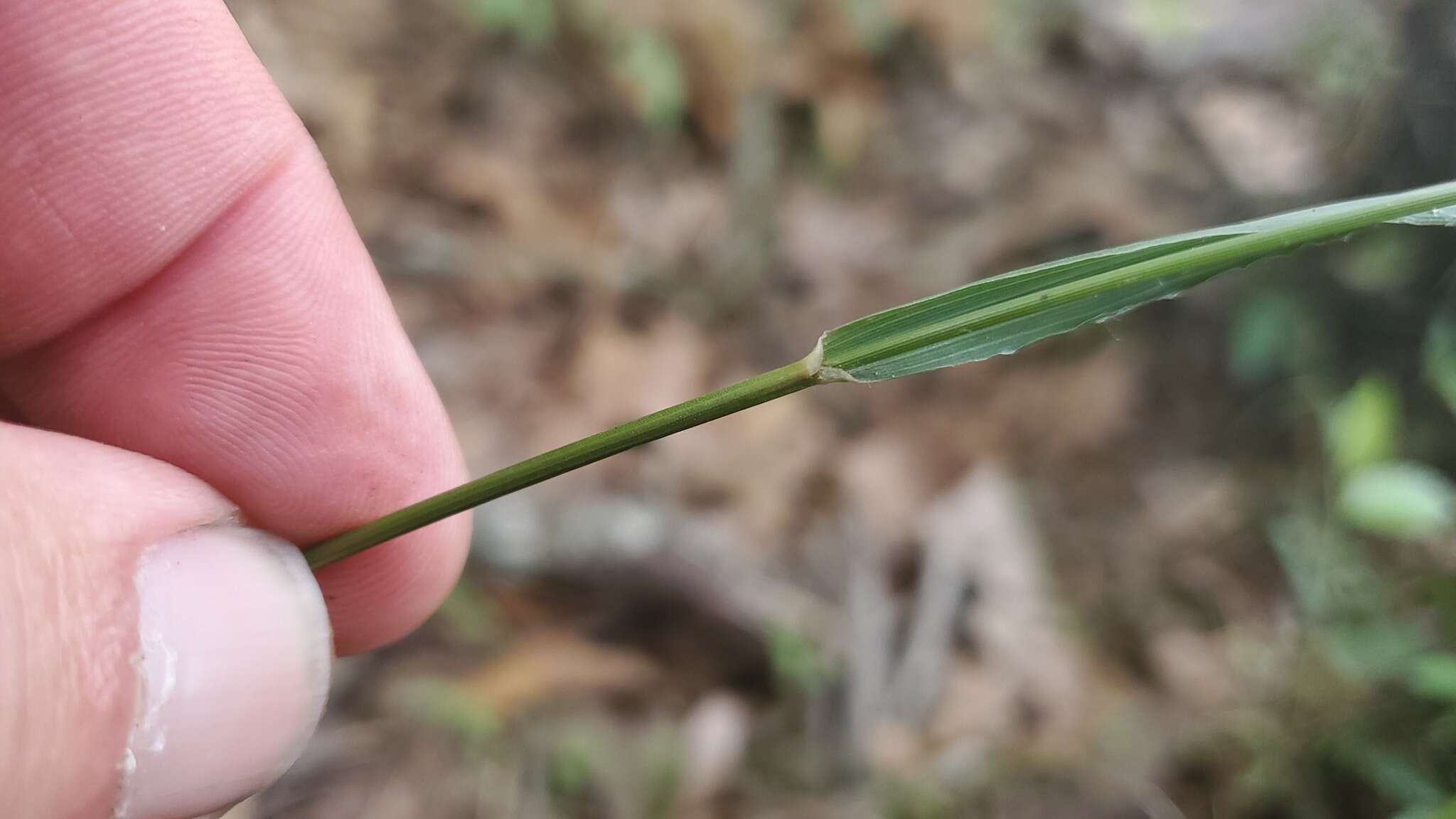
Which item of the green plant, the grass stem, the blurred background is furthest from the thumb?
the blurred background

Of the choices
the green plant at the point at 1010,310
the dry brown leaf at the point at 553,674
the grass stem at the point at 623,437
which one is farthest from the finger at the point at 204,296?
the dry brown leaf at the point at 553,674

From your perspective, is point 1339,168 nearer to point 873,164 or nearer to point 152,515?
point 873,164

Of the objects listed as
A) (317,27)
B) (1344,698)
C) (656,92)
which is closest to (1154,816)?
(1344,698)

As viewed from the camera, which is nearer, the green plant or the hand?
the green plant

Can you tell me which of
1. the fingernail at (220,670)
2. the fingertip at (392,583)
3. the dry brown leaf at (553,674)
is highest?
the fingernail at (220,670)

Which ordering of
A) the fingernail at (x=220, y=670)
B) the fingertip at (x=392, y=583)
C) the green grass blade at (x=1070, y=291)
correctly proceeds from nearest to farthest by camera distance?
the green grass blade at (x=1070, y=291) → the fingernail at (x=220, y=670) → the fingertip at (x=392, y=583)

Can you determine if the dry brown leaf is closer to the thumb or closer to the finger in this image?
the finger

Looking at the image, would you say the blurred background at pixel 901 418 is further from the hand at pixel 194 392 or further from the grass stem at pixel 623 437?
the grass stem at pixel 623 437
